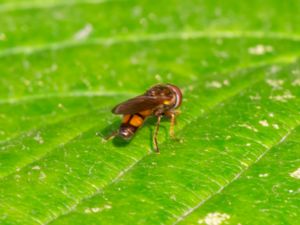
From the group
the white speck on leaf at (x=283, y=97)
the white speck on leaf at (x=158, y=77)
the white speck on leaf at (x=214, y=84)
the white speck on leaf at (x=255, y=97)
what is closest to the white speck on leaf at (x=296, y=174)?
the white speck on leaf at (x=283, y=97)

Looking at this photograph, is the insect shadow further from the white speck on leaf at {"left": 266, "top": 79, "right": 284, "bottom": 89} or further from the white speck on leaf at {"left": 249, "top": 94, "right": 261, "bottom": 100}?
the white speck on leaf at {"left": 266, "top": 79, "right": 284, "bottom": 89}

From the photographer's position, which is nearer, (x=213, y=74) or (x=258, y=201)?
(x=258, y=201)

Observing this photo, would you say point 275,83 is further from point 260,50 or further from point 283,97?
point 260,50

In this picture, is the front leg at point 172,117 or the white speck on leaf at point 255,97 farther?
the white speck on leaf at point 255,97

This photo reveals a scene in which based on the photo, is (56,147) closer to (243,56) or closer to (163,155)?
→ (163,155)

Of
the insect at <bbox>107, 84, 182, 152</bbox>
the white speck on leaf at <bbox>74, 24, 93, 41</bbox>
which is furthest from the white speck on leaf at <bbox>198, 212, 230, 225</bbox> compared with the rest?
the white speck on leaf at <bbox>74, 24, 93, 41</bbox>

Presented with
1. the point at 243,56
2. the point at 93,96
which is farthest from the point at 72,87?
the point at 243,56

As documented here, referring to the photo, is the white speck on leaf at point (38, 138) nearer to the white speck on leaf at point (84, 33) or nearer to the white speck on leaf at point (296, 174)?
the white speck on leaf at point (296, 174)
